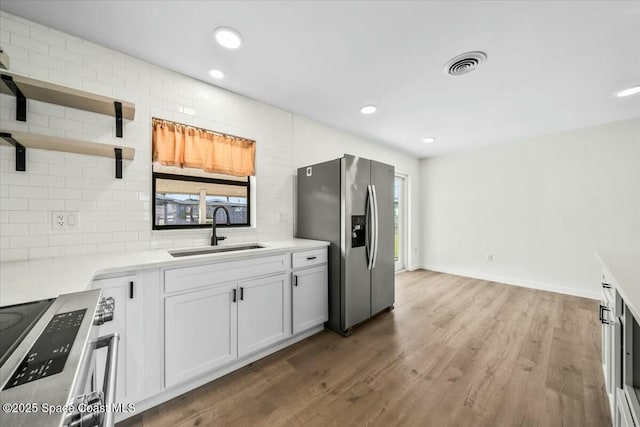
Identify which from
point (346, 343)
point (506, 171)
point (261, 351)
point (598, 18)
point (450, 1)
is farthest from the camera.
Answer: point (506, 171)

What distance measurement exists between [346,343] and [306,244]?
1033 mm

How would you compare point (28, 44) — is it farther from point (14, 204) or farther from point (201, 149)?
point (201, 149)

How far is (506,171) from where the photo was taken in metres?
4.18

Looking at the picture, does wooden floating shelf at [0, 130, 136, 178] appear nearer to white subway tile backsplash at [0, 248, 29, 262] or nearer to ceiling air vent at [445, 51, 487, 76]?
white subway tile backsplash at [0, 248, 29, 262]

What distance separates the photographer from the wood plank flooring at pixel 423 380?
4.92ft

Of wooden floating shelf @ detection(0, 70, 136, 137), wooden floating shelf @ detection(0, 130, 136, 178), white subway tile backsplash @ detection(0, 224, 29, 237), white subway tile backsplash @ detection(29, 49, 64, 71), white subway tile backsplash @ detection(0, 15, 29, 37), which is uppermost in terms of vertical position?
white subway tile backsplash @ detection(0, 15, 29, 37)

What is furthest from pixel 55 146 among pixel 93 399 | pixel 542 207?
pixel 542 207

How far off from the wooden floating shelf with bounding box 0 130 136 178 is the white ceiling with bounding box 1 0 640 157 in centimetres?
83

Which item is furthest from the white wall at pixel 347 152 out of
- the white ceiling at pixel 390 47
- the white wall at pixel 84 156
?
the white wall at pixel 84 156

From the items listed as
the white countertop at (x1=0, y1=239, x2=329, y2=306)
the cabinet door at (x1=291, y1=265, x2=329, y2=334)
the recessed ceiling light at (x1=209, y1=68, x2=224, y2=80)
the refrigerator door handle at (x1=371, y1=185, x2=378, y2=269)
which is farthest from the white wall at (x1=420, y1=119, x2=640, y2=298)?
the recessed ceiling light at (x1=209, y1=68, x2=224, y2=80)

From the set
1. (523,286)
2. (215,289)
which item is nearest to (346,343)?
(215,289)

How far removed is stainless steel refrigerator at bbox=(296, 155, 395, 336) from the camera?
2500mm

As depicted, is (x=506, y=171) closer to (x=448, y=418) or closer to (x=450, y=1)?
(x=450, y=1)

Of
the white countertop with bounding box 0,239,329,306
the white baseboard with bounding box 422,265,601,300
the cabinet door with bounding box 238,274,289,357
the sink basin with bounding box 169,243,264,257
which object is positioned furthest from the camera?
the white baseboard with bounding box 422,265,601,300
